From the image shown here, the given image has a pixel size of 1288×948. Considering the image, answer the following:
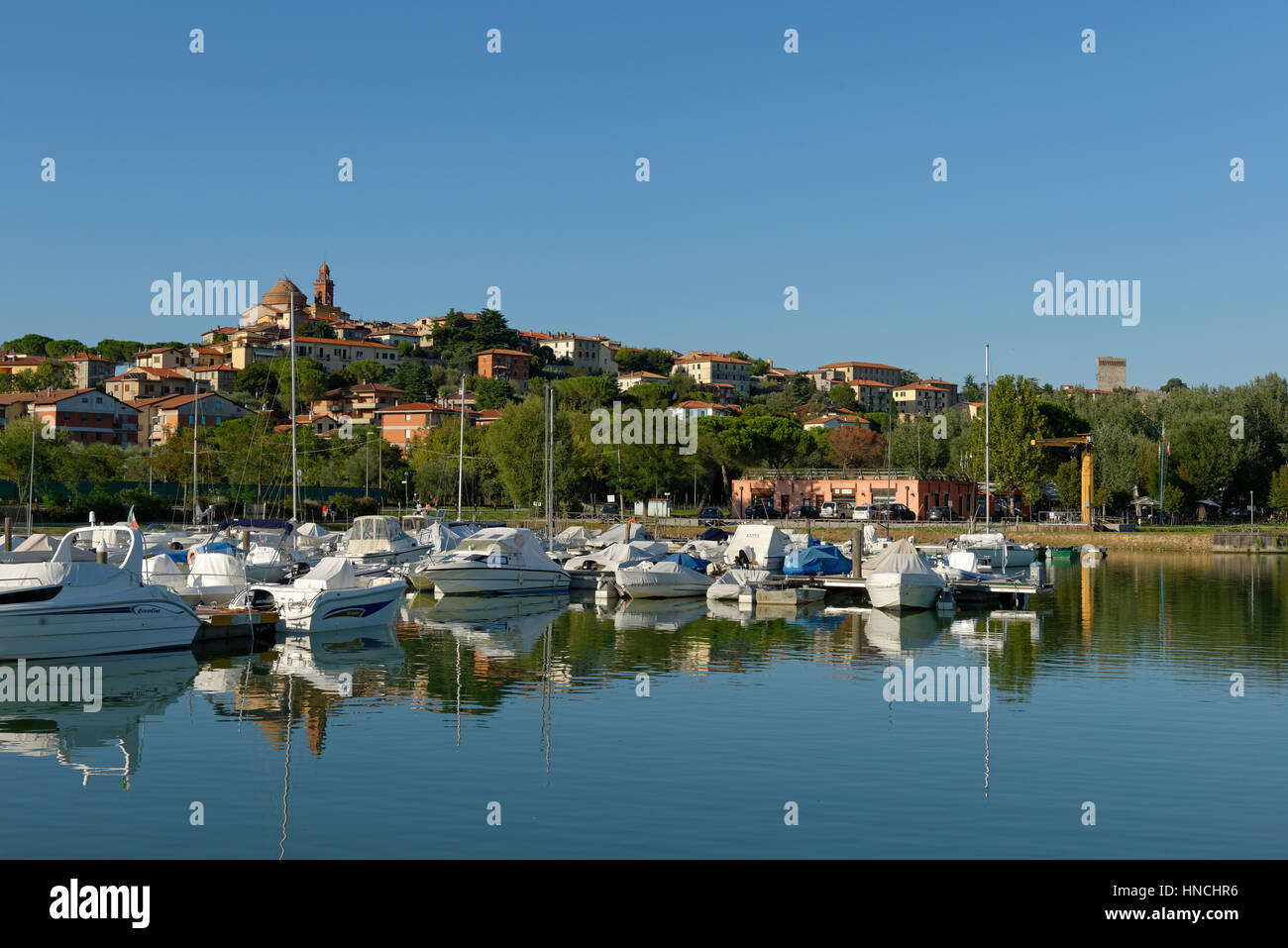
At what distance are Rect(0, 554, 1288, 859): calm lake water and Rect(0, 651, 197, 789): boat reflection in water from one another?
0.08 m

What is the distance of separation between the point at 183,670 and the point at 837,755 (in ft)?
49.0

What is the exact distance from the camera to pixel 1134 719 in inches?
792

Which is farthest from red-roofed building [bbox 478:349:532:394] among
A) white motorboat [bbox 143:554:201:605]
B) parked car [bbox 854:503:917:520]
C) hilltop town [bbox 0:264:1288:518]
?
white motorboat [bbox 143:554:201:605]

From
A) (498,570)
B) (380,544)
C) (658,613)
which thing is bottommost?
(658,613)

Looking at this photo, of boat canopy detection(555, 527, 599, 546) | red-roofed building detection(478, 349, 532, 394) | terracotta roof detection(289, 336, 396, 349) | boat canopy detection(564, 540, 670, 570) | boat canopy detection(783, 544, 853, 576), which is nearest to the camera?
boat canopy detection(783, 544, 853, 576)

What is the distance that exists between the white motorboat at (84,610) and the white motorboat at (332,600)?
121 inches

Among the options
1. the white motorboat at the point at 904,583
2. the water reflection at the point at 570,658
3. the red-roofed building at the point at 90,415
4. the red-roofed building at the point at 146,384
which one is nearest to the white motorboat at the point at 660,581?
the water reflection at the point at 570,658

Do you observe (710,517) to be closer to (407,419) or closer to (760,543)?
(760,543)

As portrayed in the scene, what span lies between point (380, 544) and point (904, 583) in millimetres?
21389

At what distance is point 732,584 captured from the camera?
4078 centimetres

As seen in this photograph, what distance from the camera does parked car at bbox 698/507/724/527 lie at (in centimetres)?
8028

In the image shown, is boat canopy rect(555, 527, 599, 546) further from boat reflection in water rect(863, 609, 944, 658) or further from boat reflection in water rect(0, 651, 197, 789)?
boat reflection in water rect(0, 651, 197, 789)

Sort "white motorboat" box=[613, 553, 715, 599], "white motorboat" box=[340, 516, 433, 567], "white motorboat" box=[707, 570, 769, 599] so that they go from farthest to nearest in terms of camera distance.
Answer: "white motorboat" box=[340, 516, 433, 567] < "white motorboat" box=[613, 553, 715, 599] < "white motorboat" box=[707, 570, 769, 599]

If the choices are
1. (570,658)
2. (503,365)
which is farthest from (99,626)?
(503,365)
